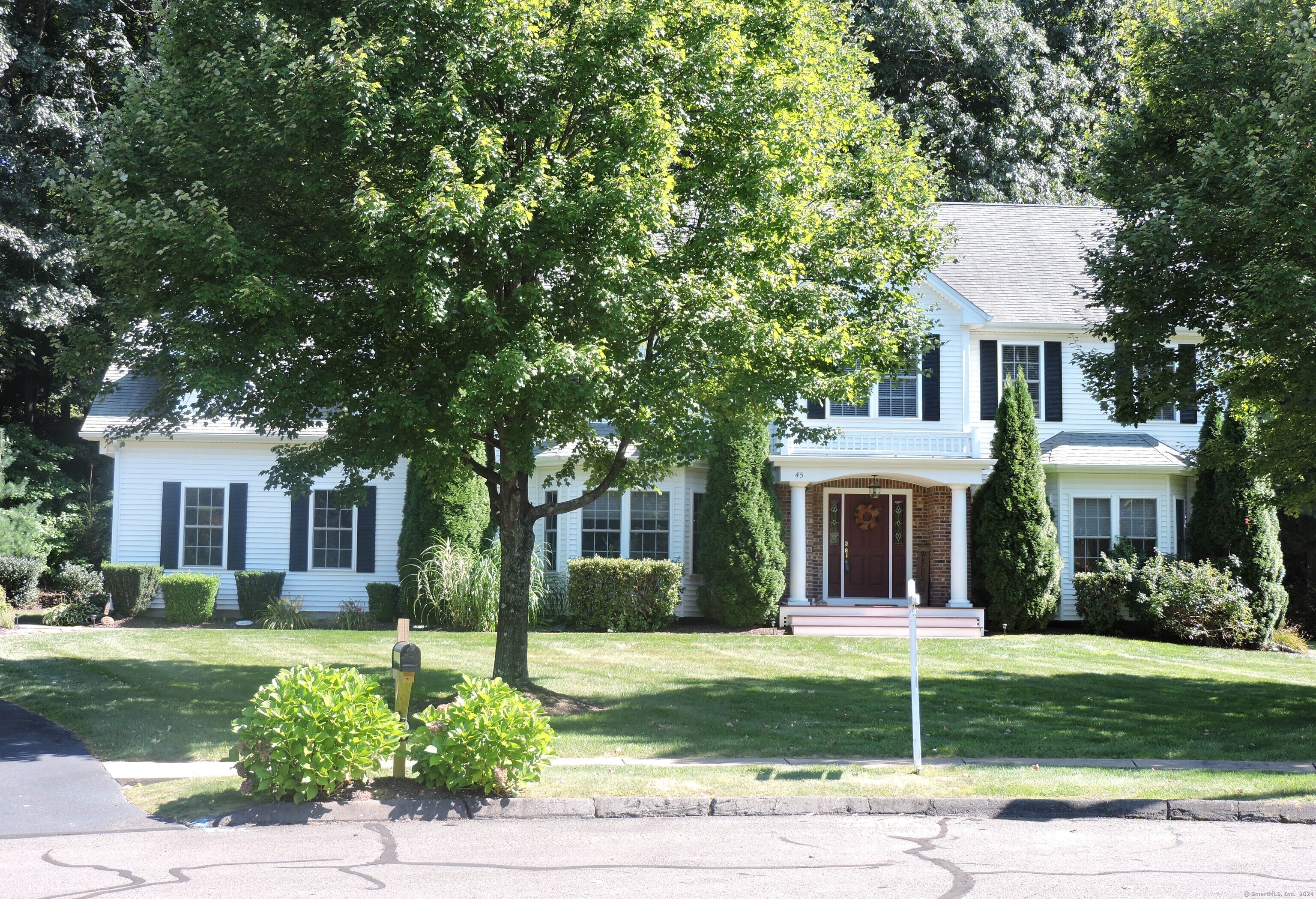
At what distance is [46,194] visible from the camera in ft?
79.0

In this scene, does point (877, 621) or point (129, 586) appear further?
point (129, 586)

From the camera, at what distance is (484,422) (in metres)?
10.5

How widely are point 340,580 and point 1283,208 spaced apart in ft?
58.9

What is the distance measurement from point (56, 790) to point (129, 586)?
14135mm

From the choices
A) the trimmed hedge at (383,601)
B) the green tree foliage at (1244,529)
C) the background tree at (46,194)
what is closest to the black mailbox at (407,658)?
the trimmed hedge at (383,601)

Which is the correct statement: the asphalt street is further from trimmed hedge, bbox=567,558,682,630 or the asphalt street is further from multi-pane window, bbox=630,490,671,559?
multi-pane window, bbox=630,490,671,559

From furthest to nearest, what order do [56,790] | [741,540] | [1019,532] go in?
[1019,532] → [741,540] → [56,790]

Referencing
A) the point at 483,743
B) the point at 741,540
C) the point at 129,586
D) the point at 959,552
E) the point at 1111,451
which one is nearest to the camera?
the point at 483,743

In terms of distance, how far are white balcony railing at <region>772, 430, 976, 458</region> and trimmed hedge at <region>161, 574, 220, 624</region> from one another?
1152 cm

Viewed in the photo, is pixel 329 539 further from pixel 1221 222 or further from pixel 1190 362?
pixel 1221 222

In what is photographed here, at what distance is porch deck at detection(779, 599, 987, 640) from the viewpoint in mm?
20438

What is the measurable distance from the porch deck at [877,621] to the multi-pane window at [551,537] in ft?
15.6

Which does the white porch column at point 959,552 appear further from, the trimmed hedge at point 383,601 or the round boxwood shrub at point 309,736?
the round boxwood shrub at point 309,736

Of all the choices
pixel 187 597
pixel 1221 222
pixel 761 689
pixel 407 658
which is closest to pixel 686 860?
pixel 407 658
